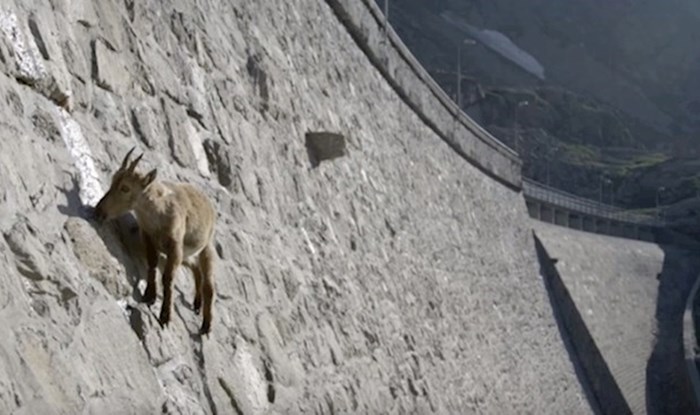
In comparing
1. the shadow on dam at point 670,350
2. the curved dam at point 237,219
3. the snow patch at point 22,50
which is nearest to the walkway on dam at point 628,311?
the shadow on dam at point 670,350

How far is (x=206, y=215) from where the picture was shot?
4836 mm

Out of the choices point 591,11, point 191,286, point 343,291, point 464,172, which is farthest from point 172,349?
point 591,11

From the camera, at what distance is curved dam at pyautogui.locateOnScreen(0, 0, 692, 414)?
3.86 meters

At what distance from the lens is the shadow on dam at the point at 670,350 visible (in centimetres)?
2836

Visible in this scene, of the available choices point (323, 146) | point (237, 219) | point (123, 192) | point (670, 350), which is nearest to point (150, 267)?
point (123, 192)

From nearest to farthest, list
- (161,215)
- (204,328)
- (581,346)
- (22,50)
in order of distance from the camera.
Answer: (22,50)
(161,215)
(204,328)
(581,346)

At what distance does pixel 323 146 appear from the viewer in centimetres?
838

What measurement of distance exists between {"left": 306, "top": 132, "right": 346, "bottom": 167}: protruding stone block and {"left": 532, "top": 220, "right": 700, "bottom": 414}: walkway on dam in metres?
16.8

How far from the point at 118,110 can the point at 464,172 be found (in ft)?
40.6

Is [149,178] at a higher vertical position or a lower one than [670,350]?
higher

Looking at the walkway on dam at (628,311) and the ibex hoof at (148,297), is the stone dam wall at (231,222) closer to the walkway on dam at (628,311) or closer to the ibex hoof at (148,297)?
the ibex hoof at (148,297)

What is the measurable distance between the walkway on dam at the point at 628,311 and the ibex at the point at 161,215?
20449 mm

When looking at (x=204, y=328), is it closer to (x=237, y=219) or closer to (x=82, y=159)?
(x=82, y=159)

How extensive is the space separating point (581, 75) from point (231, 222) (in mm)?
107137
